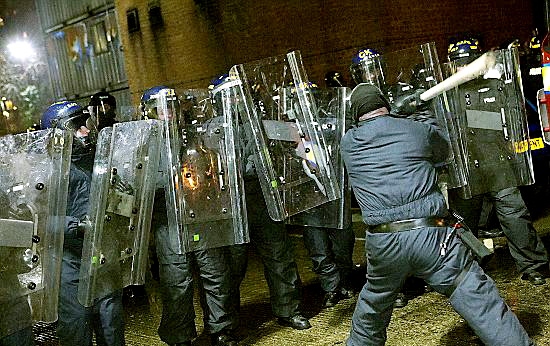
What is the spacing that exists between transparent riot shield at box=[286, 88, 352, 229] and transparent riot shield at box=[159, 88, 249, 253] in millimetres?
669

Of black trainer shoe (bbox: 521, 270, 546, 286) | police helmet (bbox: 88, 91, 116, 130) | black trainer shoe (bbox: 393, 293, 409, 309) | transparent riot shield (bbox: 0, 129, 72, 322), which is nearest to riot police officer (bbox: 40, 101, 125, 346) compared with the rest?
transparent riot shield (bbox: 0, 129, 72, 322)

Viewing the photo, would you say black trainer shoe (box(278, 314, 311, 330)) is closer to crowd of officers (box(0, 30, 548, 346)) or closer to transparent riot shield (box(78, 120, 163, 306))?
A: crowd of officers (box(0, 30, 548, 346))

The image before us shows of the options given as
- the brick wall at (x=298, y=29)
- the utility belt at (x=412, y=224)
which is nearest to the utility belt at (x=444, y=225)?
the utility belt at (x=412, y=224)

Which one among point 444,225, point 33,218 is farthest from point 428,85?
point 33,218

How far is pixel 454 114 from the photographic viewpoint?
548cm

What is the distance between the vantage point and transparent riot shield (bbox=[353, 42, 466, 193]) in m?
5.43

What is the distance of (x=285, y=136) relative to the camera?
525 cm

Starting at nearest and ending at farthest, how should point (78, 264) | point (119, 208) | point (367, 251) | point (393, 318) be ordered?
point (367, 251) → point (119, 208) → point (78, 264) → point (393, 318)

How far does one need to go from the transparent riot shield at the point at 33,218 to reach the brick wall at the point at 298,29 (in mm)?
7134

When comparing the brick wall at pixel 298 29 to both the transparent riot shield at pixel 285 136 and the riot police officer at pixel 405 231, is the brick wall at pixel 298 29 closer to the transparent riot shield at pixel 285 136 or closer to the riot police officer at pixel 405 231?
the transparent riot shield at pixel 285 136

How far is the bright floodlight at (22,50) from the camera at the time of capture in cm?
1795

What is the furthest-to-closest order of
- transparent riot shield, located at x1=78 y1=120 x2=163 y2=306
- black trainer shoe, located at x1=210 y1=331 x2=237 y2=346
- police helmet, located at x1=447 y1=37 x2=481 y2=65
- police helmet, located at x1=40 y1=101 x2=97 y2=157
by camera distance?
police helmet, located at x1=447 y1=37 x2=481 y2=65, black trainer shoe, located at x1=210 y1=331 x2=237 y2=346, police helmet, located at x1=40 y1=101 x2=97 y2=157, transparent riot shield, located at x1=78 y1=120 x2=163 y2=306

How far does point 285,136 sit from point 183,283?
143 cm

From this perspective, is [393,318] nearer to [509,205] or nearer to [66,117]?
[509,205]
